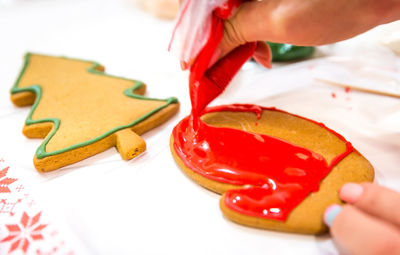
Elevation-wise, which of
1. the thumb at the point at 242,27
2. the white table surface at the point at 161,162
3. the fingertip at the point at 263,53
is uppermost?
the thumb at the point at 242,27

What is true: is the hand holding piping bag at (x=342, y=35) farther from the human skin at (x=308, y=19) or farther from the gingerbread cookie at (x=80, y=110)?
the gingerbread cookie at (x=80, y=110)

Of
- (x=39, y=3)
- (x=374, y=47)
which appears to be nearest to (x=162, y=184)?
(x=374, y=47)

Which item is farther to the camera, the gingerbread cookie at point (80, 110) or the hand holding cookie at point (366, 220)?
the gingerbread cookie at point (80, 110)

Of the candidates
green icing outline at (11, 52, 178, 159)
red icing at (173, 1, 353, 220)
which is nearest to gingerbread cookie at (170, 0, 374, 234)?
red icing at (173, 1, 353, 220)

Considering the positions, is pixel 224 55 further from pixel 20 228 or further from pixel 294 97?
pixel 20 228

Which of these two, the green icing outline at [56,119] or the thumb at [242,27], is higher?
the thumb at [242,27]

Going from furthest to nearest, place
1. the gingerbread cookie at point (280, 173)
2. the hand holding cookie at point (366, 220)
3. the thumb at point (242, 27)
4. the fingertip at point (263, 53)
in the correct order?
the fingertip at point (263, 53), the thumb at point (242, 27), the gingerbread cookie at point (280, 173), the hand holding cookie at point (366, 220)

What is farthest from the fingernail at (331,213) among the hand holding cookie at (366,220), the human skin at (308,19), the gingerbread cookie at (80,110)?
the gingerbread cookie at (80,110)
